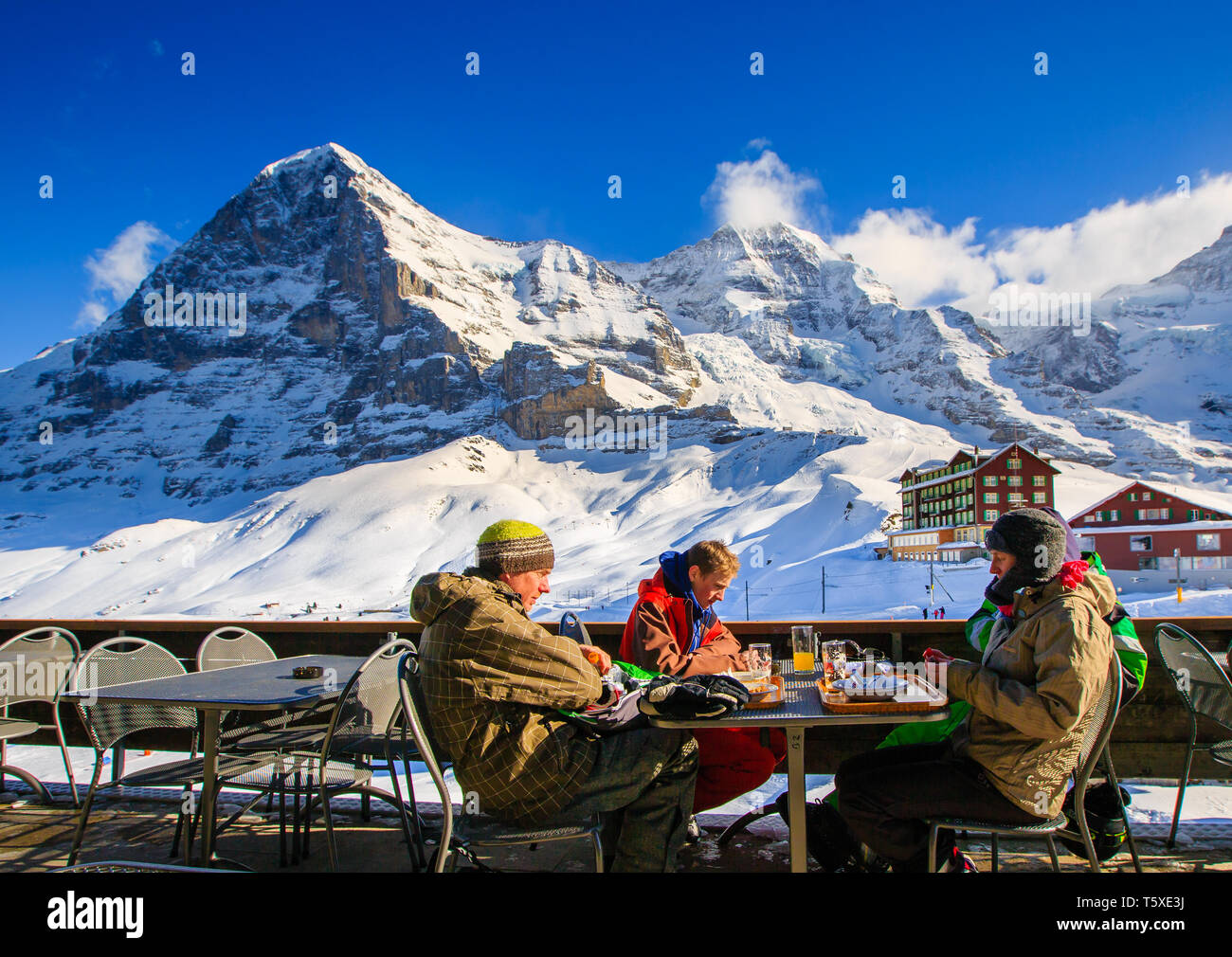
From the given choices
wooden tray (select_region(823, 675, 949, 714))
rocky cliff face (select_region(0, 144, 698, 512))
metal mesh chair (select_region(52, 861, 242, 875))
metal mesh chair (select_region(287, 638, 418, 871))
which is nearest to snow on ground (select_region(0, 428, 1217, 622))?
rocky cliff face (select_region(0, 144, 698, 512))

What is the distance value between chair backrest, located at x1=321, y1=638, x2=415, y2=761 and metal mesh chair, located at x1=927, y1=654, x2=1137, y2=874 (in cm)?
188

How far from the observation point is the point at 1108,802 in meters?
2.63

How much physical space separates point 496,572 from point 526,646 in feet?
1.20

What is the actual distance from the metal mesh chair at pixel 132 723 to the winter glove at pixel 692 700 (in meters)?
1.76

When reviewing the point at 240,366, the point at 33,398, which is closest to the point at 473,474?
the point at 240,366

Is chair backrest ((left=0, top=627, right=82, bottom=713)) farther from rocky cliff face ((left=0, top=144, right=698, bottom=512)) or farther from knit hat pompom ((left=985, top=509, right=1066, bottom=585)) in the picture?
rocky cliff face ((left=0, top=144, right=698, bottom=512))

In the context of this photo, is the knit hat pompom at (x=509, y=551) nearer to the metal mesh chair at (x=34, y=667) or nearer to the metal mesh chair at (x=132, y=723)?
the metal mesh chair at (x=132, y=723)

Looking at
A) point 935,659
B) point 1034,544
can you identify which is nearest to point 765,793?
point 935,659

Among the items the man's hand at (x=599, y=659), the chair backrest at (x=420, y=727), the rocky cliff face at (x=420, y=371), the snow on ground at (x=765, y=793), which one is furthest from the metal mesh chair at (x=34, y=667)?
the rocky cliff face at (x=420, y=371)

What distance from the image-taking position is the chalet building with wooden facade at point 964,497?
4456 cm

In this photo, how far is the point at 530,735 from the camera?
7.39 ft

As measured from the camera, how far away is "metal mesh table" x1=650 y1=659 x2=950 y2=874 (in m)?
2.23

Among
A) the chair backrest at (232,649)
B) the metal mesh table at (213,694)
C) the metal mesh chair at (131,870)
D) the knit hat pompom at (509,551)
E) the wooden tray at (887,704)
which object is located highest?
the knit hat pompom at (509,551)
